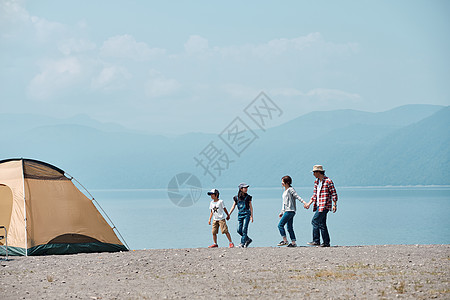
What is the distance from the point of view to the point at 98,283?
972cm

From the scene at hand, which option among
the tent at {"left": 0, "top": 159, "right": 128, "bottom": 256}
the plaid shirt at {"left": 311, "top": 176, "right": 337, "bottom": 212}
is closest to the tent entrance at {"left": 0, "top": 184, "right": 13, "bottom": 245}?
the tent at {"left": 0, "top": 159, "right": 128, "bottom": 256}

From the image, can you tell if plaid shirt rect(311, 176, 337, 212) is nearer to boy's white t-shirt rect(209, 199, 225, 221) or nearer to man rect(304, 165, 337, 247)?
man rect(304, 165, 337, 247)

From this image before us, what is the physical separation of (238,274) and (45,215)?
228 inches

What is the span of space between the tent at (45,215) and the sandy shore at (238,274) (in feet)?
3.12

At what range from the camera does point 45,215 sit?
13812 millimetres

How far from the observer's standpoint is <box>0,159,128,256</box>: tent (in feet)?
44.2

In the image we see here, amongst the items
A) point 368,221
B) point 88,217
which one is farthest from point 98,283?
point 368,221

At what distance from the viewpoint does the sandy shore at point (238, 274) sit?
862 cm

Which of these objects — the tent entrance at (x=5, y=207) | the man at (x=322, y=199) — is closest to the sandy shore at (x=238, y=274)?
the man at (x=322, y=199)

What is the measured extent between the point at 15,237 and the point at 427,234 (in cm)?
3333

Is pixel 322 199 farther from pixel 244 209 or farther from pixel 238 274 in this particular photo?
pixel 238 274

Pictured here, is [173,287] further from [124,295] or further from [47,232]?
[47,232]

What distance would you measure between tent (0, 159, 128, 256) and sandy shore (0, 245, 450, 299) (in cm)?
95

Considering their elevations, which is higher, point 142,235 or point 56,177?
point 56,177
